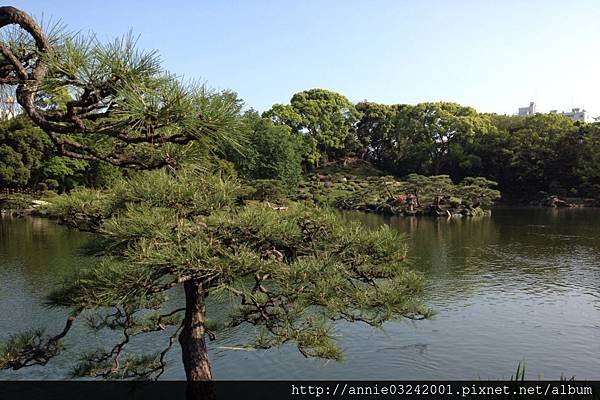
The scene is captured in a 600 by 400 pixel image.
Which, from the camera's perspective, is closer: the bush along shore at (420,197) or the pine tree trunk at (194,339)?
the pine tree trunk at (194,339)

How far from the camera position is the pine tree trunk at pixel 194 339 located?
12.9ft

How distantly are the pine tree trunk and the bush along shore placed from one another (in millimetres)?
22558

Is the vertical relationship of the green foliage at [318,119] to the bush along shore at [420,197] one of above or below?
above

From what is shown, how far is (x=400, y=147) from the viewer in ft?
142

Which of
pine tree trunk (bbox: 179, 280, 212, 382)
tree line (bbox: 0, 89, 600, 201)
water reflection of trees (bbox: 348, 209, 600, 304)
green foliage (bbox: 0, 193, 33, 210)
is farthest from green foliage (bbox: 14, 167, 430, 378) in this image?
green foliage (bbox: 0, 193, 33, 210)

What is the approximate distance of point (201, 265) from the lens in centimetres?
288

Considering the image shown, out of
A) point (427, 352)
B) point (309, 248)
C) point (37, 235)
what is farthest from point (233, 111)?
point (37, 235)

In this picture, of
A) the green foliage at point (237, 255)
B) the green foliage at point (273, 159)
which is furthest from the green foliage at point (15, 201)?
the green foliage at point (237, 255)

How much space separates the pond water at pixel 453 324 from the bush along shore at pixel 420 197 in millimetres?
10603

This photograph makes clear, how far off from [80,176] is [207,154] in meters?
29.3

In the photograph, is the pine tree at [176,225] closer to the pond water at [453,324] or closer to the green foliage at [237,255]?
the green foliage at [237,255]

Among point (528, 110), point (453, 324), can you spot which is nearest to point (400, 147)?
point (453, 324)

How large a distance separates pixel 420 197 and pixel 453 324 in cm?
2174

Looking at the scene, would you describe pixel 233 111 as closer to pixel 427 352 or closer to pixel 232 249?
pixel 232 249
